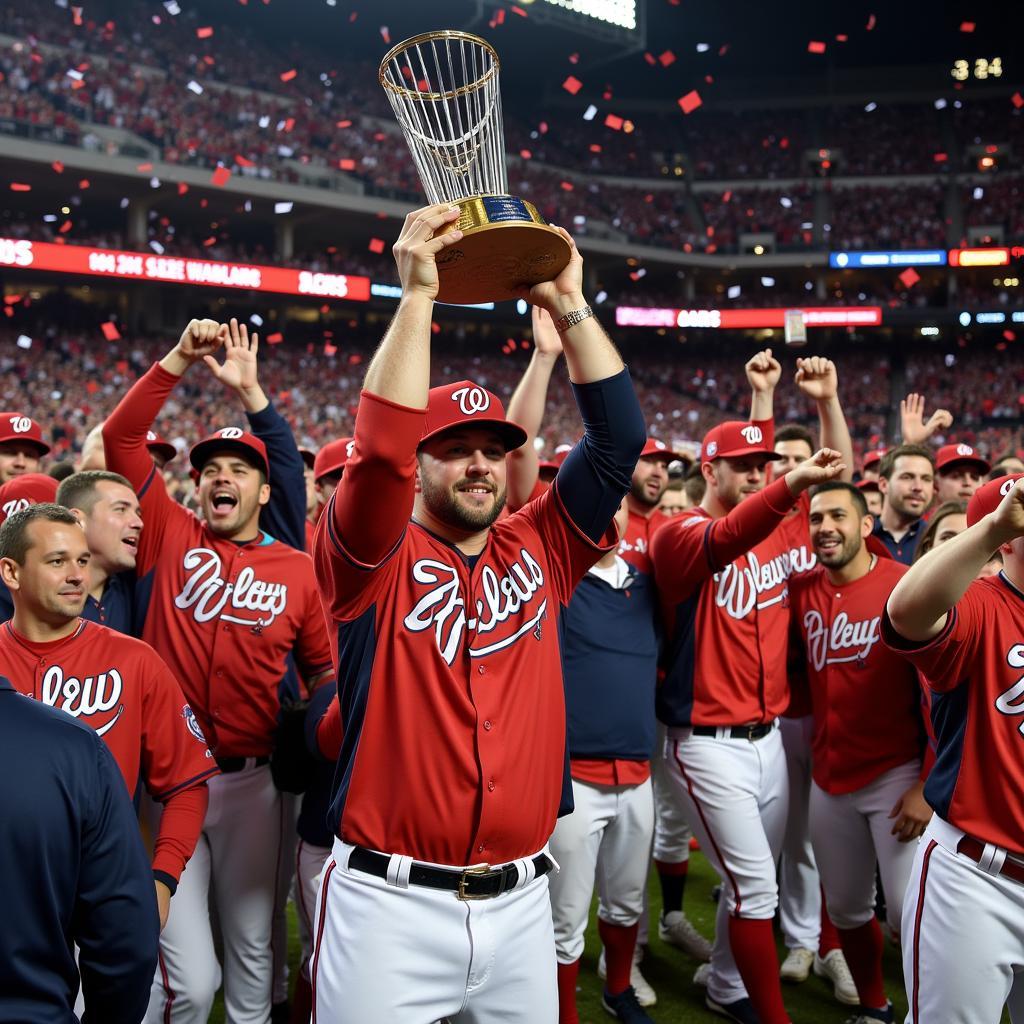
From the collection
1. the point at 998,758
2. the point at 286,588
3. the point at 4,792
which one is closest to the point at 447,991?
the point at 4,792

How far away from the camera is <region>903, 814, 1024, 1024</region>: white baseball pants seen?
2682mm

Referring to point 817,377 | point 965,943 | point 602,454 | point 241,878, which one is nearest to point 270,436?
point 241,878

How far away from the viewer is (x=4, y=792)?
163 cm

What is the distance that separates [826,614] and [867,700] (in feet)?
1.35

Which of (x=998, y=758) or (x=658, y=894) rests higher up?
(x=998, y=758)

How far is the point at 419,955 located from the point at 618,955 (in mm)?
2237

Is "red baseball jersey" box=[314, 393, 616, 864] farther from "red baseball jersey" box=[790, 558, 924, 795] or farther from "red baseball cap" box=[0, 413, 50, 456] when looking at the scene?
"red baseball cap" box=[0, 413, 50, 456]

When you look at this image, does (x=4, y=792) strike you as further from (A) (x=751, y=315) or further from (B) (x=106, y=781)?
(A) (x=751, y=315)

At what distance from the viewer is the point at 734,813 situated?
13.1 ft

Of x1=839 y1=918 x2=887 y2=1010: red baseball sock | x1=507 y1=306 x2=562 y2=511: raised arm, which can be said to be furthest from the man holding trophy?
x1=839 y1=918 x2=887 y2=1010: red baseball sock

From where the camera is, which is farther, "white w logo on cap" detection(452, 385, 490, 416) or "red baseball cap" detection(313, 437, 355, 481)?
"red baseball cap" detection(313, 437, 355, 481)

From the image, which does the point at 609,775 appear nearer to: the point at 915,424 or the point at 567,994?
the point at 567,994

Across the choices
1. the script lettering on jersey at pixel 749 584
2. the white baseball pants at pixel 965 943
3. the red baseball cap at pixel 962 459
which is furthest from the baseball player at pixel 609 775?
the red baseball cap at pixel 962 459

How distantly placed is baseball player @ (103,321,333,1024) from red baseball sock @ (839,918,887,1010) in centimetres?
228
